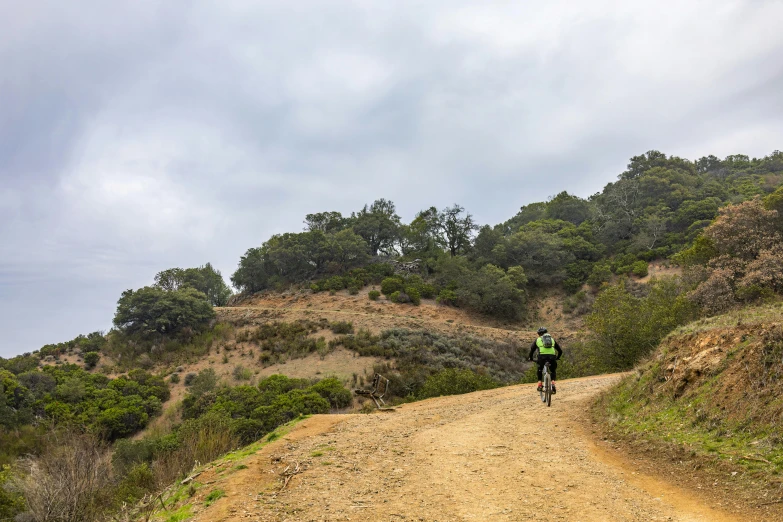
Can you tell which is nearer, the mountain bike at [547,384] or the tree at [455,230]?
the mountain bike at [547,384]

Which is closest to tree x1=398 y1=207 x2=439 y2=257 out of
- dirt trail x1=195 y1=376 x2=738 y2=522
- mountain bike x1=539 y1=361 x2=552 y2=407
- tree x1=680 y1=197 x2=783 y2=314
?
tree x1=680 y1=197 x2=783 y2=314

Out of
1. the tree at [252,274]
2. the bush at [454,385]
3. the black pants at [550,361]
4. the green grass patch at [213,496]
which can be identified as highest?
Answer: the tree at [252,274]

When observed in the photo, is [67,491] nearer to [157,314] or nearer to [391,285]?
[157,314]

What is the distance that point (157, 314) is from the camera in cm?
3881

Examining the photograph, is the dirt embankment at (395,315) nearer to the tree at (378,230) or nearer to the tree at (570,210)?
the tree at (378,230)

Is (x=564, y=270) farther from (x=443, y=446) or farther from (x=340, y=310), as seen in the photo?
(x=443, y=446)

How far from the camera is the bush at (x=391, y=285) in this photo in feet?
152

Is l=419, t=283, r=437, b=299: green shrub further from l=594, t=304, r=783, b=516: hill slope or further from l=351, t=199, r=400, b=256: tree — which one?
l=594, t=304, r=783, b=516: hill slope

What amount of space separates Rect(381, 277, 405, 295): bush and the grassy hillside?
3702 cm

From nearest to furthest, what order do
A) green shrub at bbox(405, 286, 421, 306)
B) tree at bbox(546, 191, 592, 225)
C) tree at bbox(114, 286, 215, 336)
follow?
tree at bbox(114, 286, 215, 336) → green shrub at bbox(405, 286, 421, 306) → tree at bbox(546, 191, 592, 225)

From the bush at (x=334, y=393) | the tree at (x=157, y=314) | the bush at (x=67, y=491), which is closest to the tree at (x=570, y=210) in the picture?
the tree at (x=157, y=314)

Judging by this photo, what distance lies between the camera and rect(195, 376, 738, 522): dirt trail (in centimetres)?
466

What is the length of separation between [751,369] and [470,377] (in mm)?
12126

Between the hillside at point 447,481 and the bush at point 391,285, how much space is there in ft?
121
